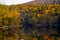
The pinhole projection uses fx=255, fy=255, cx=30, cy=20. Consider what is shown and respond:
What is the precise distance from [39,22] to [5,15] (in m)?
2.88

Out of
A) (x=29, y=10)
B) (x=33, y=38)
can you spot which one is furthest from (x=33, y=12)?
(x=33, y=38)

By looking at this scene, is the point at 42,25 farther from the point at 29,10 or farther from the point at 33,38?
the point at 33,38

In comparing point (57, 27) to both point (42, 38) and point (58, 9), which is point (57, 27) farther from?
point (42, 38)

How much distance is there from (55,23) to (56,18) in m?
0.47

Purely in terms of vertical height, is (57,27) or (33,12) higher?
(33,12)

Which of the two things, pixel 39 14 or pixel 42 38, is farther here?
pixel 39 14

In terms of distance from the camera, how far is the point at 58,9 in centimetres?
2069

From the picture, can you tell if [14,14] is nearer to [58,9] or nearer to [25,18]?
[25,18]

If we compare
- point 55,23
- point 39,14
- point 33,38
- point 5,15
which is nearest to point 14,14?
point 5,15

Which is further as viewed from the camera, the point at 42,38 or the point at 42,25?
the point at 42,25

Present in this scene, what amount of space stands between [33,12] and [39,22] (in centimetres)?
97

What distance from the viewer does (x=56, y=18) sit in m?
20.4

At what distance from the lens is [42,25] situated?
2139 cm

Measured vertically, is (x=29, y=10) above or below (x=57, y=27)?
above
